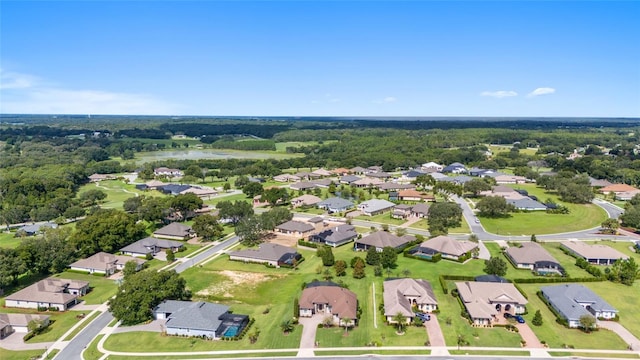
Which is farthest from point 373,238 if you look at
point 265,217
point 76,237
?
point 76,237

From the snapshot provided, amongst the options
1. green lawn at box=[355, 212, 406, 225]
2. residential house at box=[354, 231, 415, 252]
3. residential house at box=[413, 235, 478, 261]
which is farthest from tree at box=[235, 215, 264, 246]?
residential house at box=[413, 235, 478, 261]

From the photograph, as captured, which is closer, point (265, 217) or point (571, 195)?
point (265, 217)

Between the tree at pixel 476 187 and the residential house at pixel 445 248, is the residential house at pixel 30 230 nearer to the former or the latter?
the residential house at pixel 445 248

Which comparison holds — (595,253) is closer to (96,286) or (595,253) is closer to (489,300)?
(489,300)

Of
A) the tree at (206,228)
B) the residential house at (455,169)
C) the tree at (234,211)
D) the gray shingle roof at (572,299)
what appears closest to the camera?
the gray shingle roof at (572,299)

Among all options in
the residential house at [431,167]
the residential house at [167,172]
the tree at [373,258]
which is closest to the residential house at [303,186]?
the residential house at [167,172]

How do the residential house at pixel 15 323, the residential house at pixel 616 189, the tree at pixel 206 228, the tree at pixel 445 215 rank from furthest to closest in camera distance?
the residential house at pixel 616 189
the tree at pixel 445 215
the tree at pixel 206 228
the residential house at pixel 15 323

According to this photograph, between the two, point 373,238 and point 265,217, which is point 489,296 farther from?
point 265,217
